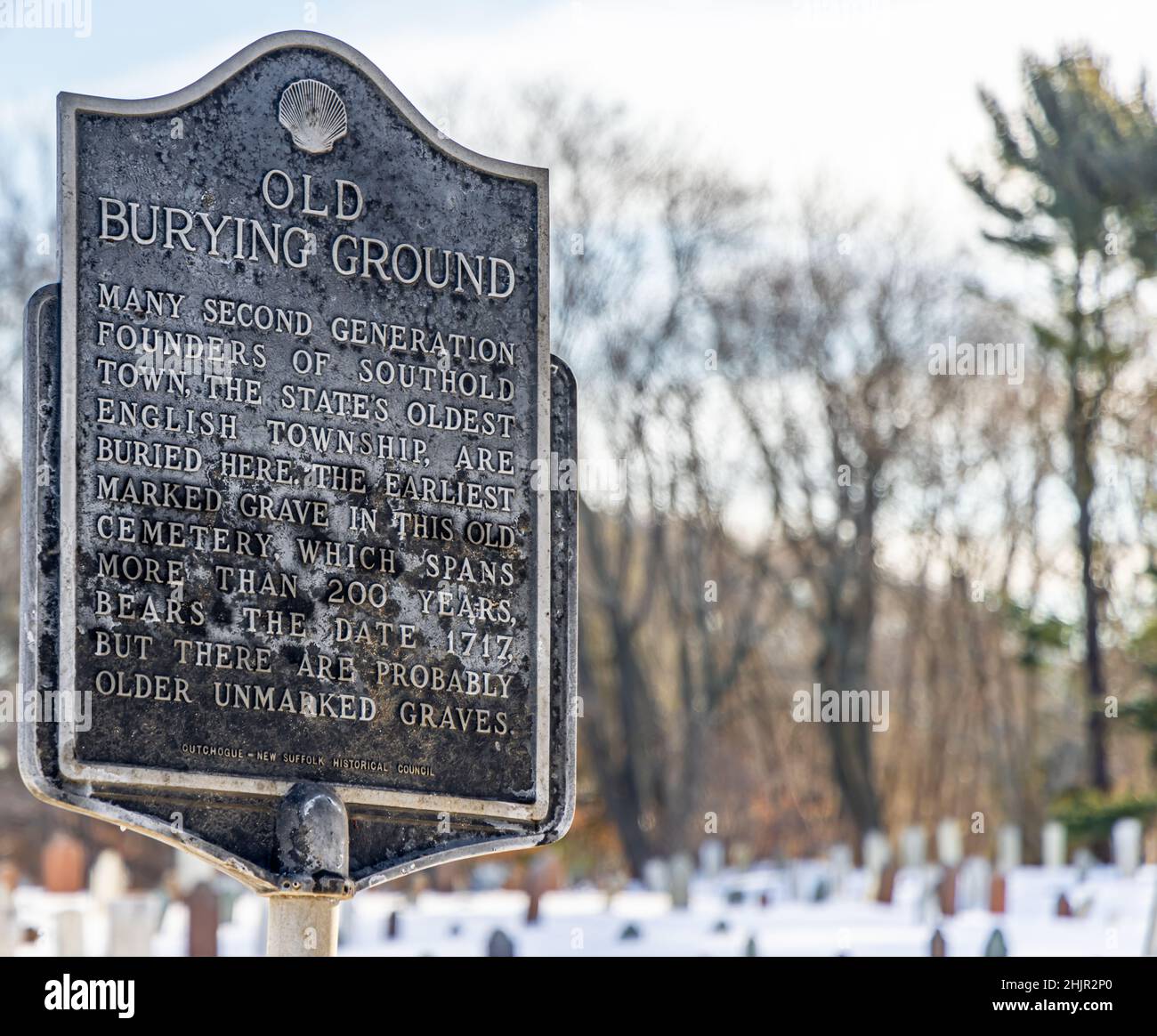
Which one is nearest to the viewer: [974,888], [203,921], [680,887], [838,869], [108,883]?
[203,921]

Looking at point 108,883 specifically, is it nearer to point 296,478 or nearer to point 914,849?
point 914,849

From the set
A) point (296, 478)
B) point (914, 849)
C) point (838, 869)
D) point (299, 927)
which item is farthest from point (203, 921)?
point (914, 849)

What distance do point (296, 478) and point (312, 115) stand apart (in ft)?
4.37

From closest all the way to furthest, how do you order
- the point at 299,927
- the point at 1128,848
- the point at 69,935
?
1. the point at 299,927
2. the point at 69,935
3. the point at 1128,848

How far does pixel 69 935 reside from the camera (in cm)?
1249

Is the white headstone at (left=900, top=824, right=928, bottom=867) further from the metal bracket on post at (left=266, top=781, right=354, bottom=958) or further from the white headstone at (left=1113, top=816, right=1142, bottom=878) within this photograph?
the metal bracket on post at (left=266, top=781, right=354, bottom=958)

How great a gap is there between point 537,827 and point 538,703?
0.45m

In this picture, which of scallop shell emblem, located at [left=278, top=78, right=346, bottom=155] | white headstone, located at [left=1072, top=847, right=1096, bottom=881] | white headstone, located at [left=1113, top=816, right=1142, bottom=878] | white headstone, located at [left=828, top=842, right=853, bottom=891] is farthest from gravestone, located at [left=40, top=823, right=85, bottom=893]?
scallop shell emblem, located at [left=278, top=78, right=346, bottom=155]

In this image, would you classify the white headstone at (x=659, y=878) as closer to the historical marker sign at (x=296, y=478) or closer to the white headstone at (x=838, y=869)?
the white headstone at (x=838, y=869)

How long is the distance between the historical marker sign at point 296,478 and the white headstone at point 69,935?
19.9 feet

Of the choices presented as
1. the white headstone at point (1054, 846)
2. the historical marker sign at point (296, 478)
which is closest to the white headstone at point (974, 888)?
the white headstone at point (1054, 846)

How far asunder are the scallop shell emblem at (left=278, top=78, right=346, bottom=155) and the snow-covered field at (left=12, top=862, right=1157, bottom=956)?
6451 millimetres

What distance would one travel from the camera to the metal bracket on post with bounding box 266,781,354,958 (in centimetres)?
671

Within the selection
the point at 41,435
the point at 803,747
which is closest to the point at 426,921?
the point at 41,435
